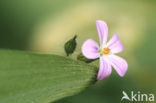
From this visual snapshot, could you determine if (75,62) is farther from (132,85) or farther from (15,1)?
(15,1)

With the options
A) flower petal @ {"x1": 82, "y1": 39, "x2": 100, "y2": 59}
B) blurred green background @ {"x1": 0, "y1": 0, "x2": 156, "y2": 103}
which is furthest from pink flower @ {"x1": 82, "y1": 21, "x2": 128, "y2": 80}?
blurred green background @ {"x1": 0, "y1": 0, "x2": 156, "y2": 103}

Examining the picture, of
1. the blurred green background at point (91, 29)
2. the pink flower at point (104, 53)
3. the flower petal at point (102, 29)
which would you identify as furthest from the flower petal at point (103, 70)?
the blurred green background at point (91, 29)

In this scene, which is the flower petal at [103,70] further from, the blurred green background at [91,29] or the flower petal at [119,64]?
the blurred green background at [91,29]

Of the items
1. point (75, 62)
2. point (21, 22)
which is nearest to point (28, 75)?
point (75, 62)

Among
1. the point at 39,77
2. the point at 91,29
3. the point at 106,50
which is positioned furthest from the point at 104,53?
the point at 91,29

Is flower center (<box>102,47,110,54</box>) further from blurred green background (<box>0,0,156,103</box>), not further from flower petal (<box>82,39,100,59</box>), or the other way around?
blurred green background (<box>0,0,156,103</box>)

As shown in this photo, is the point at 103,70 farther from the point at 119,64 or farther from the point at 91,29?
the point at 91,29
